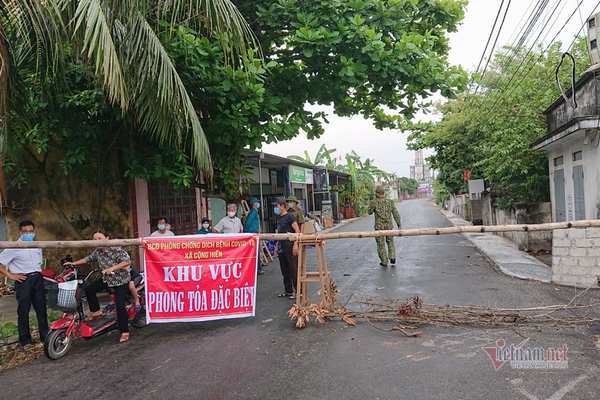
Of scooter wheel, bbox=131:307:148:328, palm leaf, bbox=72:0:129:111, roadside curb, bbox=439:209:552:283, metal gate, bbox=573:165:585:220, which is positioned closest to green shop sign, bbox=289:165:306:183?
roadside curb, bbox=439:209:552:283

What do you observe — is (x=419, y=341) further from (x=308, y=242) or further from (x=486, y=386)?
(x=308, y=242)

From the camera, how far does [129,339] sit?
6043 millimetres

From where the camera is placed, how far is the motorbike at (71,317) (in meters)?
5.47

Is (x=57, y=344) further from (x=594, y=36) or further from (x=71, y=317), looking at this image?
(x=594, y=36)

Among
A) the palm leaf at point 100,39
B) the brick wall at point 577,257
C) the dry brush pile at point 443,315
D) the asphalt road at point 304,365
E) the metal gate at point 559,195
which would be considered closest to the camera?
the asphalt road at point 304,365

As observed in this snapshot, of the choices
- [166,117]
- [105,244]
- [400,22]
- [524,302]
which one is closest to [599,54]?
[400,22]

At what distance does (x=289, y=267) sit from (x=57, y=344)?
3648mm

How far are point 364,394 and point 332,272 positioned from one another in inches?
264

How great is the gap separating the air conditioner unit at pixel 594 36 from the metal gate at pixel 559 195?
3320 mm

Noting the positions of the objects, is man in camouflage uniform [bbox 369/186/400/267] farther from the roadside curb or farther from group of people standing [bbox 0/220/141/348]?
group of people standing [bbox 0/220/141/348]

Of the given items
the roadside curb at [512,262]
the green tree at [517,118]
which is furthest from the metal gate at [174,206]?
the green tree at [517,118]

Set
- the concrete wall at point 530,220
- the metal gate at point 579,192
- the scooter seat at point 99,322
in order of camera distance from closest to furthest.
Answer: the scooter seat at point 99,322 → the metal gate at point 579,192 → the concrete wall at point 530,220

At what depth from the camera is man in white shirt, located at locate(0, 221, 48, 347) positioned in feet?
19.3

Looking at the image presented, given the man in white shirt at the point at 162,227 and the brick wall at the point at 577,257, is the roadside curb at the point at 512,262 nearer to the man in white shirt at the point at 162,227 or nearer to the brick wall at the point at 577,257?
the brick wall at the point at 577,257
